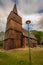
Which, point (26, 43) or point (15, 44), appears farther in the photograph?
point (26, 43)

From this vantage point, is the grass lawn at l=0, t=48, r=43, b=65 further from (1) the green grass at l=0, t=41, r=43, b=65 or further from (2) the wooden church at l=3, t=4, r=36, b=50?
(2) the wooden church at l=3, t=4, r=36, b=50

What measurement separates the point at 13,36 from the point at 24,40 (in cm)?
730

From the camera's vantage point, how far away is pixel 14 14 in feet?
181

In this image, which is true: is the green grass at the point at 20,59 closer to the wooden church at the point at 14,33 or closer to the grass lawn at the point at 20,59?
the grass lawn at the point at 20,59

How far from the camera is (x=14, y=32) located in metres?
52.7

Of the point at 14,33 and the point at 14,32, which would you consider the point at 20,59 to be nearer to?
the point at 14,33

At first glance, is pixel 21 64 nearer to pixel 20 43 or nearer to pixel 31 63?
pixel 31 63

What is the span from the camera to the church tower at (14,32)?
5115 centimetres

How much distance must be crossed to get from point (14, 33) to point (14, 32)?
1.67ft

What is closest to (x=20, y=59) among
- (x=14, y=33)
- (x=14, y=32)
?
(x=14, y=33)

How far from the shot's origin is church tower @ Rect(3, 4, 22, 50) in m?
51.2

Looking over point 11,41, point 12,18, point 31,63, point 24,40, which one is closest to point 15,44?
point 11,41

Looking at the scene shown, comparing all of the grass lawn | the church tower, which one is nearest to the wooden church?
the church tower

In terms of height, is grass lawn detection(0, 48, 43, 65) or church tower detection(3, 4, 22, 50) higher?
church tower detection(3, 4, 22, 50)
